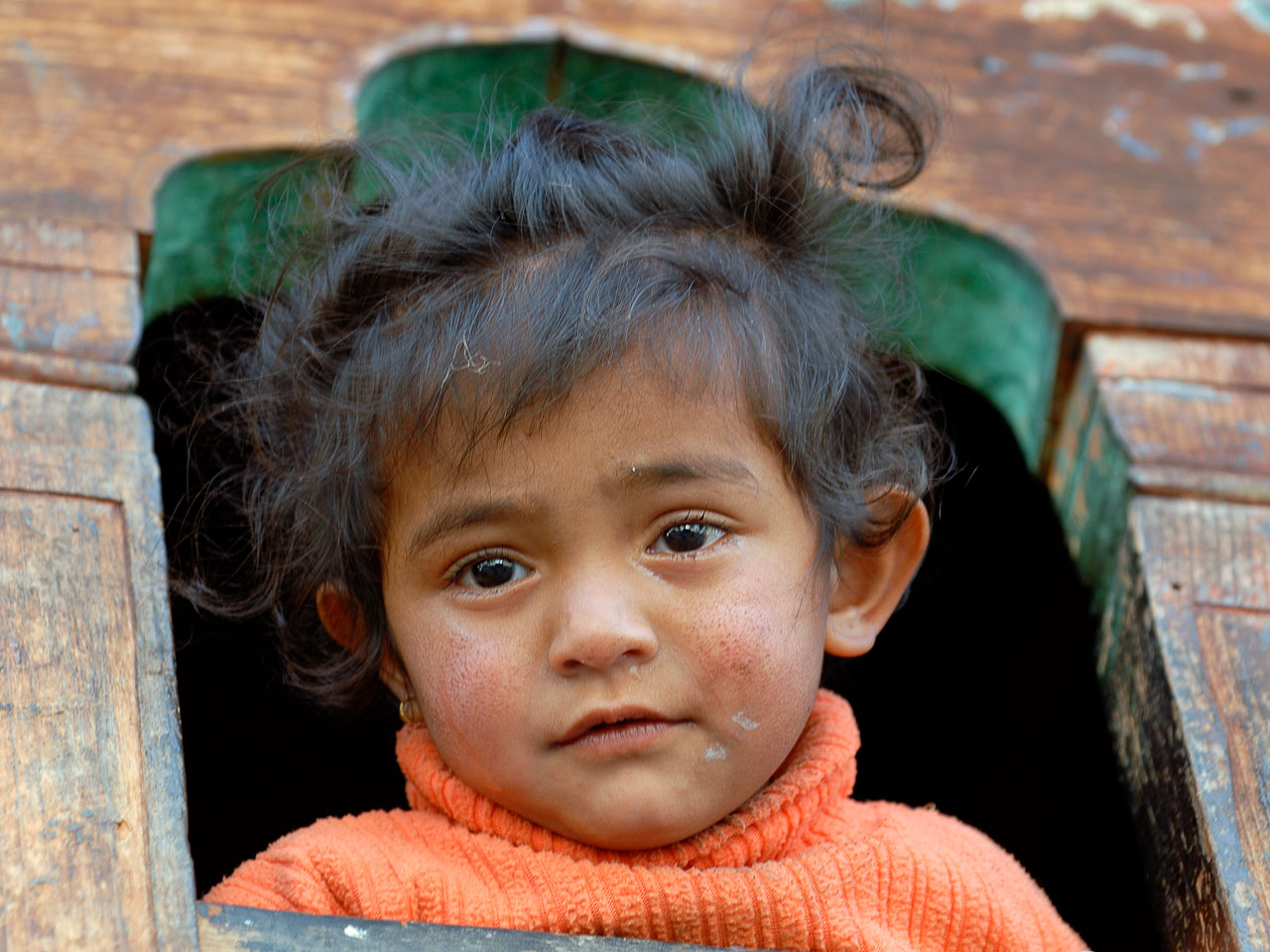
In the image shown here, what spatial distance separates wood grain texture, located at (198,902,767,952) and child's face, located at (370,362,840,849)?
0.20m

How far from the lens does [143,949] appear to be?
98cm

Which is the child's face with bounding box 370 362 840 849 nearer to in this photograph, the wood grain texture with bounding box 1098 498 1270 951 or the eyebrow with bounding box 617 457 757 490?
the eyebrow with bounding box 617 457 757 490

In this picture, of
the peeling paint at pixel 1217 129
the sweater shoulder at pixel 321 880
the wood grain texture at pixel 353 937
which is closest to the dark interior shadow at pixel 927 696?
the peeling paint at pixel 1217 129

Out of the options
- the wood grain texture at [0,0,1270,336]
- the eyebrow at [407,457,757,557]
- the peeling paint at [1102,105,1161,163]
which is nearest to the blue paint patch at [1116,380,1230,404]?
the wood grain texture at [0,0,1270,336]

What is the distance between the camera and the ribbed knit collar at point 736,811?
52.2 inches

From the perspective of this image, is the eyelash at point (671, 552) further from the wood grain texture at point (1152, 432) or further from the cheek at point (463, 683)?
the wood grain texture at point (1152, 432)

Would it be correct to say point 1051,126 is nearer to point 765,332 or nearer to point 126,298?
point 765,332

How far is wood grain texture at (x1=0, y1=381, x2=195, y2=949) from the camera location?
1.01m

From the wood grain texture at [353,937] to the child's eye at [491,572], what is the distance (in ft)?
1.13

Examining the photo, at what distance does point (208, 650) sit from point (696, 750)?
1124 mm

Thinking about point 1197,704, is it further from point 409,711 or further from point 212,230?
point 212,230

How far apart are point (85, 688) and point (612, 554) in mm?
431

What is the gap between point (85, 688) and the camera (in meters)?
1.17

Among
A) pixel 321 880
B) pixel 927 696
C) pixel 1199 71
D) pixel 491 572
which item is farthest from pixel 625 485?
pixel 1199 71
